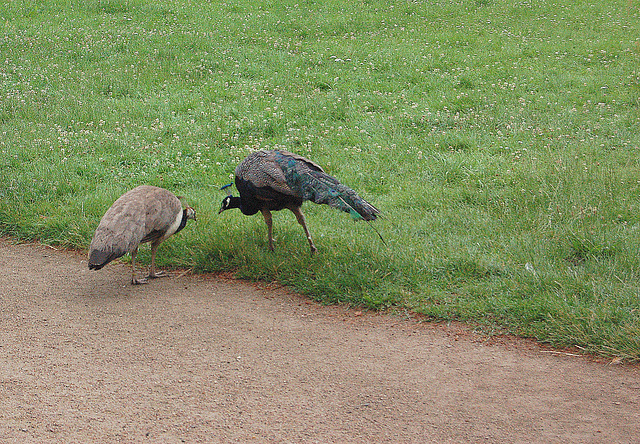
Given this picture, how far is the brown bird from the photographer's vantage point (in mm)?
5766

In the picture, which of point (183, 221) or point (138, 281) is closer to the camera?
point (138, 281)

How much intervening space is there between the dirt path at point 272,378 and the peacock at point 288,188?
93cm

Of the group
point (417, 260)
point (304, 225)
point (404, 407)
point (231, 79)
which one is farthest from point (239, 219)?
point (231, 79)

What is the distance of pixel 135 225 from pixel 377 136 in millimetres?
4945

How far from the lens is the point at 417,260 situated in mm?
6227

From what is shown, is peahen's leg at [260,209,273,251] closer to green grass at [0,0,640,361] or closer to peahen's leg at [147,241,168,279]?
green grass at [0,0,640,361]

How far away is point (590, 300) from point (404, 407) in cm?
198

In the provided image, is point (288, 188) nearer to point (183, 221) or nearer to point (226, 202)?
point (226, 202)

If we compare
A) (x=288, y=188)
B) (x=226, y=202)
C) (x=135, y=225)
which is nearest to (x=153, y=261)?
(x=135, y=225)

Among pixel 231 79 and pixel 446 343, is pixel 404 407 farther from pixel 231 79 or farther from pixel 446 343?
pixel 231 79

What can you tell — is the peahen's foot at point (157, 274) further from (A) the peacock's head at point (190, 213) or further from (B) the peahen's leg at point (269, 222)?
(B) the peahen's leg at point (269, 222)

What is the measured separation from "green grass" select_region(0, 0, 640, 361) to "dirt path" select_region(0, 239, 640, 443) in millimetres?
477

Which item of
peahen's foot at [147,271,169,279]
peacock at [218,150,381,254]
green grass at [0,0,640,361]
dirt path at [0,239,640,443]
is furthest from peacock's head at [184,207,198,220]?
dirt path at [0,239,640,443]

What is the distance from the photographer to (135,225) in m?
6.01
